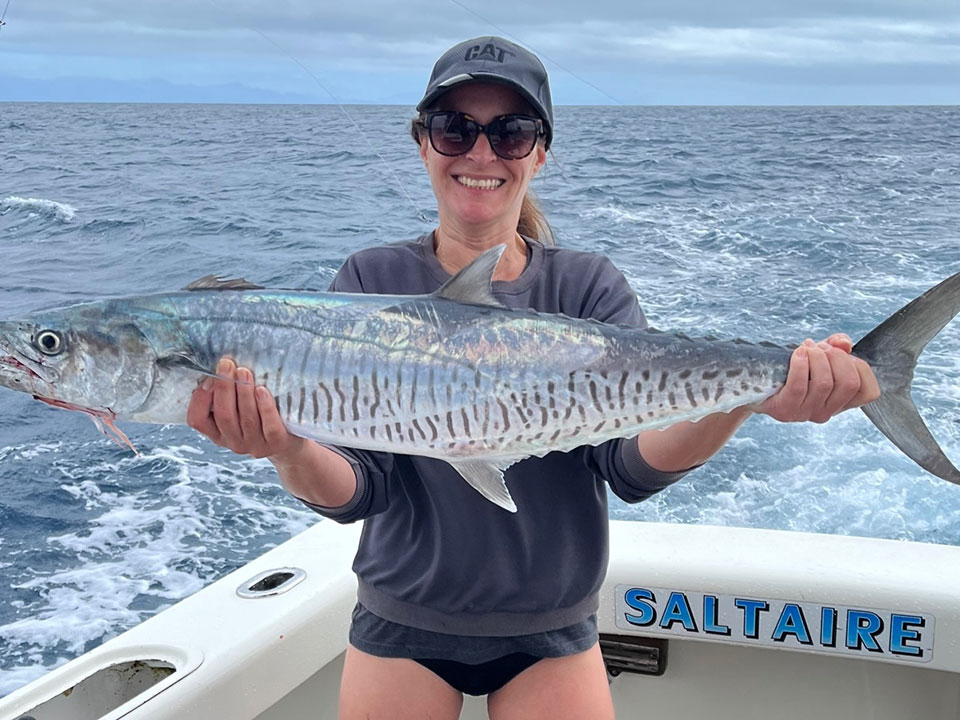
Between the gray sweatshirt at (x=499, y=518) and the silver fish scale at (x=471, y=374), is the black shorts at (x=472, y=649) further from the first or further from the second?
the silver fish scale at (x=471, y=374)

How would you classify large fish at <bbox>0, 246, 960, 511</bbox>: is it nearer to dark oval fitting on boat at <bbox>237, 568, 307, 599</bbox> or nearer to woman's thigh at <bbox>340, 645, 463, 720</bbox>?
woman's thigh at <bbox>340, 645, 463, 720</bbox>

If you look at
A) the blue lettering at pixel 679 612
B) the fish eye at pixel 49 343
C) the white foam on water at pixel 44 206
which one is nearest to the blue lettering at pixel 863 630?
the blue lettering at pixel 679 612

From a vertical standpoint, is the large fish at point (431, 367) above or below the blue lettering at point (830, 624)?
above

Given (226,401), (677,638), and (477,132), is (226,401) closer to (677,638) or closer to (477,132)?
(477,132)

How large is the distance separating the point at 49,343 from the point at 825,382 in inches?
52.9

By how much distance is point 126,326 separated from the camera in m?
1.65

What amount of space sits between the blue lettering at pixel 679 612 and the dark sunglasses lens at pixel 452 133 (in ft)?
4.16

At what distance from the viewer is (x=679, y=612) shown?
2.39m

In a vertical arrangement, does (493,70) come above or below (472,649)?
above

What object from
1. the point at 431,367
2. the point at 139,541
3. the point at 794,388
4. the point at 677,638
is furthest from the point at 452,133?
the point at 139,541

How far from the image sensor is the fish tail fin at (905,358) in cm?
159

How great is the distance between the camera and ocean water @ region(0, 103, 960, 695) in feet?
15.0

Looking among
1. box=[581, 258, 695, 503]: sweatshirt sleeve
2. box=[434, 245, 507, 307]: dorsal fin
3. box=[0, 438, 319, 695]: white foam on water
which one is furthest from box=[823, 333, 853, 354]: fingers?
box=[0, 438, 319, 695]: white foam on water

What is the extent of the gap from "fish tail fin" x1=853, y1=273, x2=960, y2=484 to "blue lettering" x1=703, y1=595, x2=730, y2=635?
0.87 m
